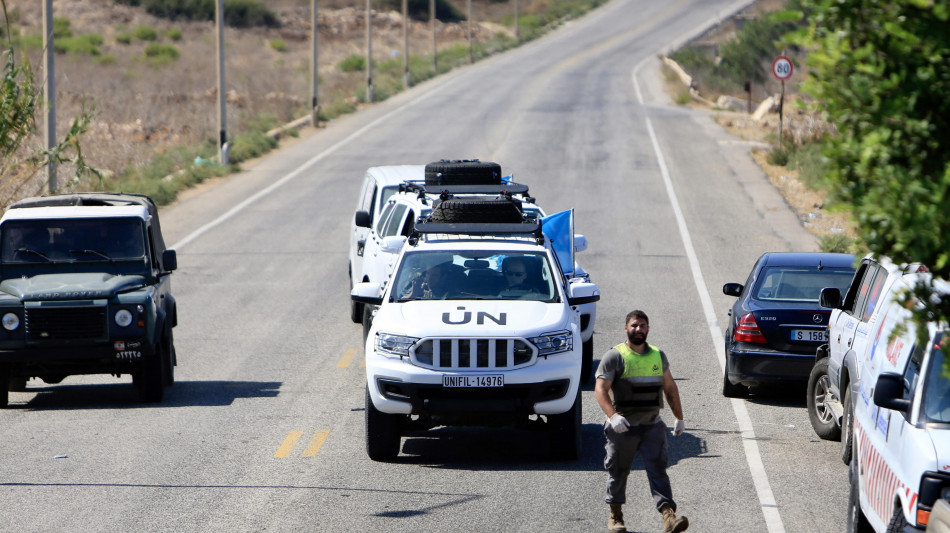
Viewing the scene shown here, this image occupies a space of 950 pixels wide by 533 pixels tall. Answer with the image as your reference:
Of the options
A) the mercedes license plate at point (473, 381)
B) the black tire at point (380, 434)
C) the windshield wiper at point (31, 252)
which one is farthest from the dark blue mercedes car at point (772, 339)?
the windshield wiper at point (31, 252)

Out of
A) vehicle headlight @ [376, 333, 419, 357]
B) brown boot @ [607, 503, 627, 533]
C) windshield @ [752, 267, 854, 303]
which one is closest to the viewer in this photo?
brown boot @ [607, 503, 627, 533]

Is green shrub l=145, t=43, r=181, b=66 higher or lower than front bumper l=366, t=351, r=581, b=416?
higher

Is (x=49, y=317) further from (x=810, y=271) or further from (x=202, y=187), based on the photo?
(x=202, y=187)

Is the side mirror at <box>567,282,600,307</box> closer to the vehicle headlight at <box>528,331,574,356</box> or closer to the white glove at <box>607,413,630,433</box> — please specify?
the vehicle headlight at <box>528,331,574,356</box>

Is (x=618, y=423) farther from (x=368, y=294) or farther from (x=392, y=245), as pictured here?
(x=392, y=245)

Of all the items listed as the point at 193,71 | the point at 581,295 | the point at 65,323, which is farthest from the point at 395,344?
the point at 193,71

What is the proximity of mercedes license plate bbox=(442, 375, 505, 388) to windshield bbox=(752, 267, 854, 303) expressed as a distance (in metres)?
4.26

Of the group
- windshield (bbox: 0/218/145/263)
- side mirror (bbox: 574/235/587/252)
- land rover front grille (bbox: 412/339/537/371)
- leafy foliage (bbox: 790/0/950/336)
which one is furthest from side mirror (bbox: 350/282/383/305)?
leafy foliage (bbox: 790/0/950/336)

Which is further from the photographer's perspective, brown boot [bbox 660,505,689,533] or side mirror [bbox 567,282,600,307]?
side mirror [bbox 567,282,600,307]

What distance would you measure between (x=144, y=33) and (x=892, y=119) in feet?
292

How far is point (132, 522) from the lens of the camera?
8945mm

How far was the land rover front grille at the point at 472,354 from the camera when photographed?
10453mm

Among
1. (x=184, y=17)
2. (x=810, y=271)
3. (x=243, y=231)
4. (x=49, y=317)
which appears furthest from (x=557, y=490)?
(x=184, y=17)

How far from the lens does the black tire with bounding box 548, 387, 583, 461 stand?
10648 millimetres
